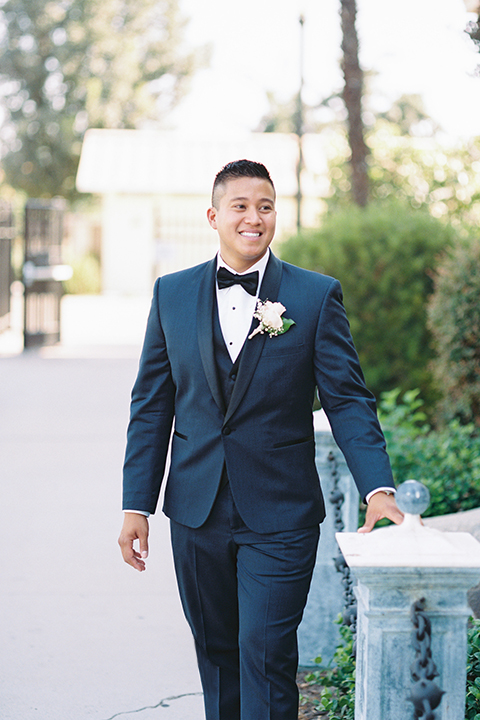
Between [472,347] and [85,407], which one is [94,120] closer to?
[85,407]

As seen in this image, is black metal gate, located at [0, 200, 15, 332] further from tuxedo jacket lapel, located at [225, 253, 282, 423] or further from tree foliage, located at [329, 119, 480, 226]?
tuxedo jacket lapel, located at [225, 253, 282, 423]

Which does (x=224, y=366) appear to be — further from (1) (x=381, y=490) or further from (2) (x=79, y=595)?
(2) (x=79, y=595)

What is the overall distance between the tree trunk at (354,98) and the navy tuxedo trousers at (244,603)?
398 inches

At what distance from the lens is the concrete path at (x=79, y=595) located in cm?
375

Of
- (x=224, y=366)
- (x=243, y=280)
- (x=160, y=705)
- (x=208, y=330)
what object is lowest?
(x=160, y=705)

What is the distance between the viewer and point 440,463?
19.5ft

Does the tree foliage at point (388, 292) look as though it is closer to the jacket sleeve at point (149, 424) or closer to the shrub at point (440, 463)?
the shrub at point (440, 463)

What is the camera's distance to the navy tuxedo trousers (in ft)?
8.54

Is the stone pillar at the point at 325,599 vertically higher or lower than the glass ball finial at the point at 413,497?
lower

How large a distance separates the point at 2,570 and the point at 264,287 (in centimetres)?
310

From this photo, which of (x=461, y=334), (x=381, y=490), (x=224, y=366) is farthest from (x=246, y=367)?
(x=461, y=334)

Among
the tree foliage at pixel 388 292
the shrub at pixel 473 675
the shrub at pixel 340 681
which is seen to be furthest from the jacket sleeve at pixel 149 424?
the tree foliage at pixel 388 292

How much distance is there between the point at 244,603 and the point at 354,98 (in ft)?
34.5

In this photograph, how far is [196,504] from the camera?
2.74 metres
